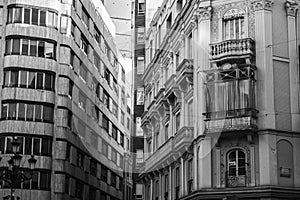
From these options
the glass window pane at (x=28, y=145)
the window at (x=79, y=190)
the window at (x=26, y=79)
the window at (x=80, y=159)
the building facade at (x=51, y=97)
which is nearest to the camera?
the glass window pane at (x=28, y=145)

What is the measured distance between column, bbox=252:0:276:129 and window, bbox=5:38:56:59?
18.0 m

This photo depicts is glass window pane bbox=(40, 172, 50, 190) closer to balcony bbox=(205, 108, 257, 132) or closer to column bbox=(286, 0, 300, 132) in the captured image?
balcony bbox=(205, 108, 257, 132)

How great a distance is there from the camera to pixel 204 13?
27562mm

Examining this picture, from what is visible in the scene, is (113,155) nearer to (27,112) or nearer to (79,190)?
(79,190)

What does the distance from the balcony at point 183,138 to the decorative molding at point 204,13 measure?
4.81m

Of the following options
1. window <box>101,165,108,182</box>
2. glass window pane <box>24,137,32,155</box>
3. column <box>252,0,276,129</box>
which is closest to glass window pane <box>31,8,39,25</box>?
glass window pane <box>24,137,32,155</box>

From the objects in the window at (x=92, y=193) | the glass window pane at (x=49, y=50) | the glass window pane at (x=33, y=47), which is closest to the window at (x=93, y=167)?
the window at (x=92, y=193)

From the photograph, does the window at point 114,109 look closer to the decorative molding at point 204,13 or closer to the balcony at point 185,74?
the balcony at point 185,74

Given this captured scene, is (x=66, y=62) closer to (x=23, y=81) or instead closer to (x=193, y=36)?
(x=23, y=81)

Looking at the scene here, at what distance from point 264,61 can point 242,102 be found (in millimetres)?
1885

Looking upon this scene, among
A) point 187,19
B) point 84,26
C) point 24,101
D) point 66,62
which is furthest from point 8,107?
point 187,19

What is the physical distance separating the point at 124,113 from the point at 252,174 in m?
32.8

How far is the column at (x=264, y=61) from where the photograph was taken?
82.8ft

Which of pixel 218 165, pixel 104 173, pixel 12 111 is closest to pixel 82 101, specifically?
pixel 12 111
